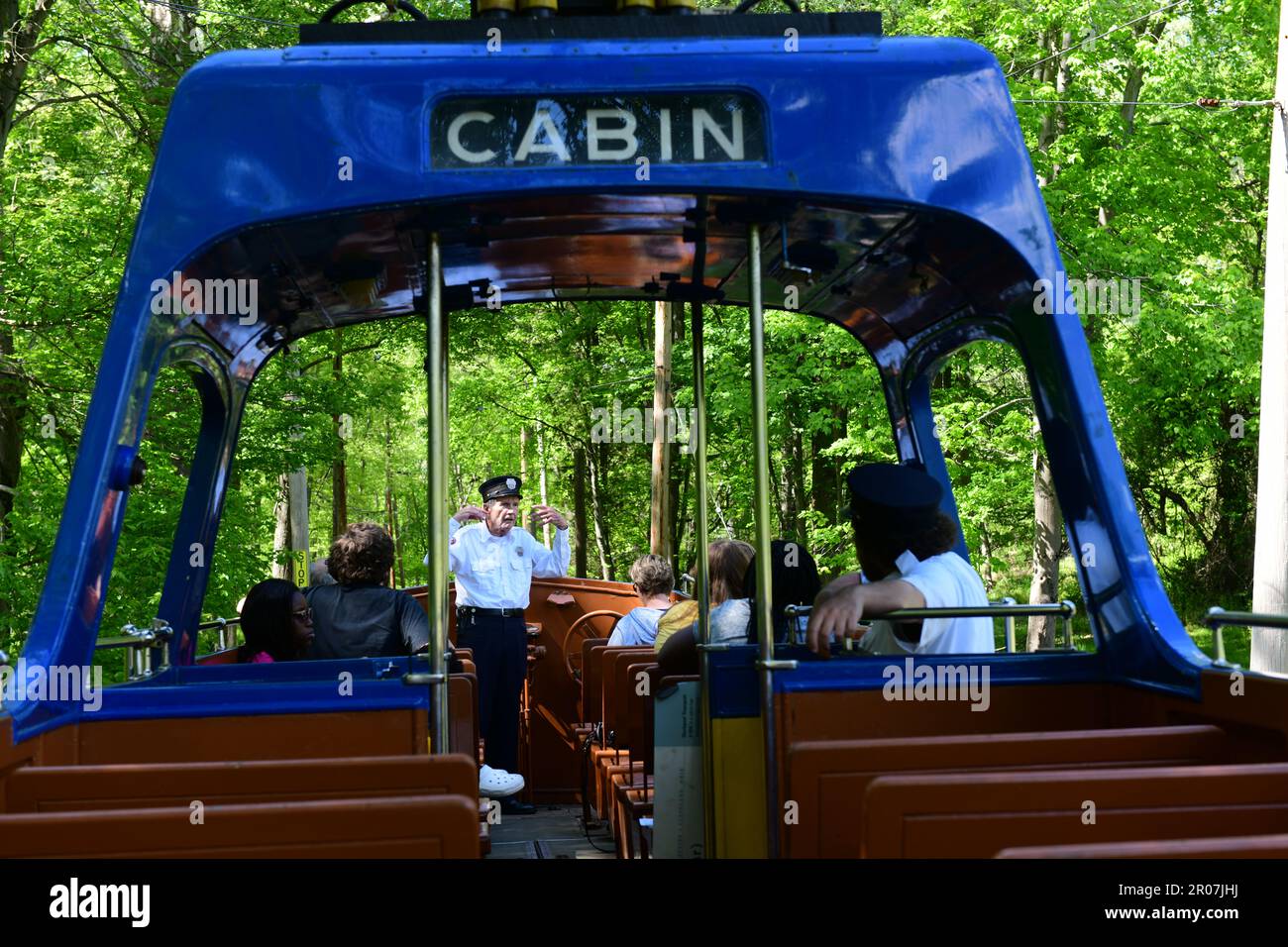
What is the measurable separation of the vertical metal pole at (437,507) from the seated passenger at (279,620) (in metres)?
2.21

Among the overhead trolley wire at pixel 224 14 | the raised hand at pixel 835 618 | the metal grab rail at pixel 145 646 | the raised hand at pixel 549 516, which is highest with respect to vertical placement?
the overhead trolley wire at pixel 224 14

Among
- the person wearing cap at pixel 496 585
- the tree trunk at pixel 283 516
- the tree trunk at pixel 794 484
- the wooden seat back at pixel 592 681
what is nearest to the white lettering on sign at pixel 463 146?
the wooden seat back at pixel 592 681

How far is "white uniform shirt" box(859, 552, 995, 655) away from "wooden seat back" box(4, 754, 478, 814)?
1927 millimetres

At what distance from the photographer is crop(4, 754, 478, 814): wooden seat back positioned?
3240mm

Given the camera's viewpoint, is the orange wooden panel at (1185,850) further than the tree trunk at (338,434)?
No

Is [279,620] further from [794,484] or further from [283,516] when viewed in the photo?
[794,484]

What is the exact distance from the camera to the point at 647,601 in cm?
883

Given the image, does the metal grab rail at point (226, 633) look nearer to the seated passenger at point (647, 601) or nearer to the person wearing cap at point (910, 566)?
the seated passenger at point (647, 601)

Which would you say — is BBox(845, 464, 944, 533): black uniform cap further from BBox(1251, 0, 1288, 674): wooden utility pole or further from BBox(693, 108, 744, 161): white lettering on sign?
BBox(1251, 0, 1288, 674): wooden utility pole

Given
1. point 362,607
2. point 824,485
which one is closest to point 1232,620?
point 362,607

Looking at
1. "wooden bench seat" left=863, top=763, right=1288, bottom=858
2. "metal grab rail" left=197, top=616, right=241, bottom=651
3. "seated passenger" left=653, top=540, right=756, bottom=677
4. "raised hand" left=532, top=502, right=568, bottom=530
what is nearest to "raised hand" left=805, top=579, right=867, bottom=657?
"seated passenger" left=653, top=540, right=756, bottom=677

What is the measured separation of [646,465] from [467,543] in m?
28.0

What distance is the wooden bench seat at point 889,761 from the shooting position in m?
3.32
